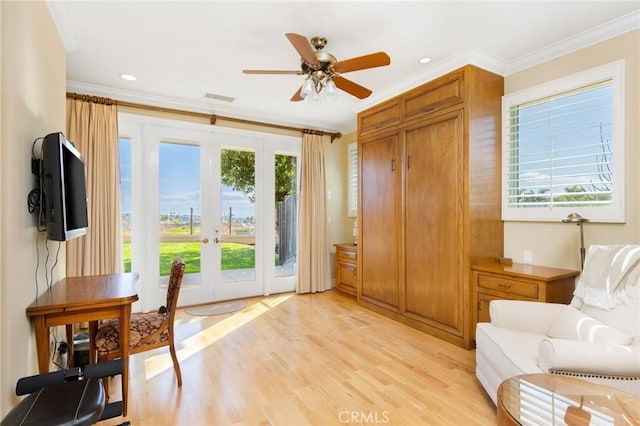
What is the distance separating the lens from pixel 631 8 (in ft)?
7.55

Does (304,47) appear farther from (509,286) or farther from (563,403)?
(509,286)

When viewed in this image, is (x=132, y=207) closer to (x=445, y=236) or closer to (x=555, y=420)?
(x=445, y=236)

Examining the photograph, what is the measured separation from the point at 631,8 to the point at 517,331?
2450 mm

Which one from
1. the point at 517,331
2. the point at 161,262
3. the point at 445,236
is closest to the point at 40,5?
the point at 161,262

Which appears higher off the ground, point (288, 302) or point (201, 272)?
point (201, 272)

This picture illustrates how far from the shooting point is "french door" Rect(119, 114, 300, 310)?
4.01m

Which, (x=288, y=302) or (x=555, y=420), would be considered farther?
(x=288, y=302)

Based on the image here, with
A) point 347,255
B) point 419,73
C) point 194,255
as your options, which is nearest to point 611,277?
point 419,73

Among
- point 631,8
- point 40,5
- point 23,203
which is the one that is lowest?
point 23,203

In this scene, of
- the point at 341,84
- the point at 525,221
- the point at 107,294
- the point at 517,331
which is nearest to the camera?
the point at 107,294

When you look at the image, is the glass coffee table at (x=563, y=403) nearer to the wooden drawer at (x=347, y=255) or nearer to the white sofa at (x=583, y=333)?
the white sofa at (x=583, y=333)

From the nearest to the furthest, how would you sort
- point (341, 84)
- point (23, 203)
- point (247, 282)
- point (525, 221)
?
point (23, 203) < point (341, 84) < point (525, 221) < point (247, 282)

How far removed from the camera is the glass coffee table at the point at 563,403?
127cm

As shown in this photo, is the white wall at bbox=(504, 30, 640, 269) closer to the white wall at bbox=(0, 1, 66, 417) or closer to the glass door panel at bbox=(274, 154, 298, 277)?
the glass door panel at bbox=(274, 154, 298, 277)
